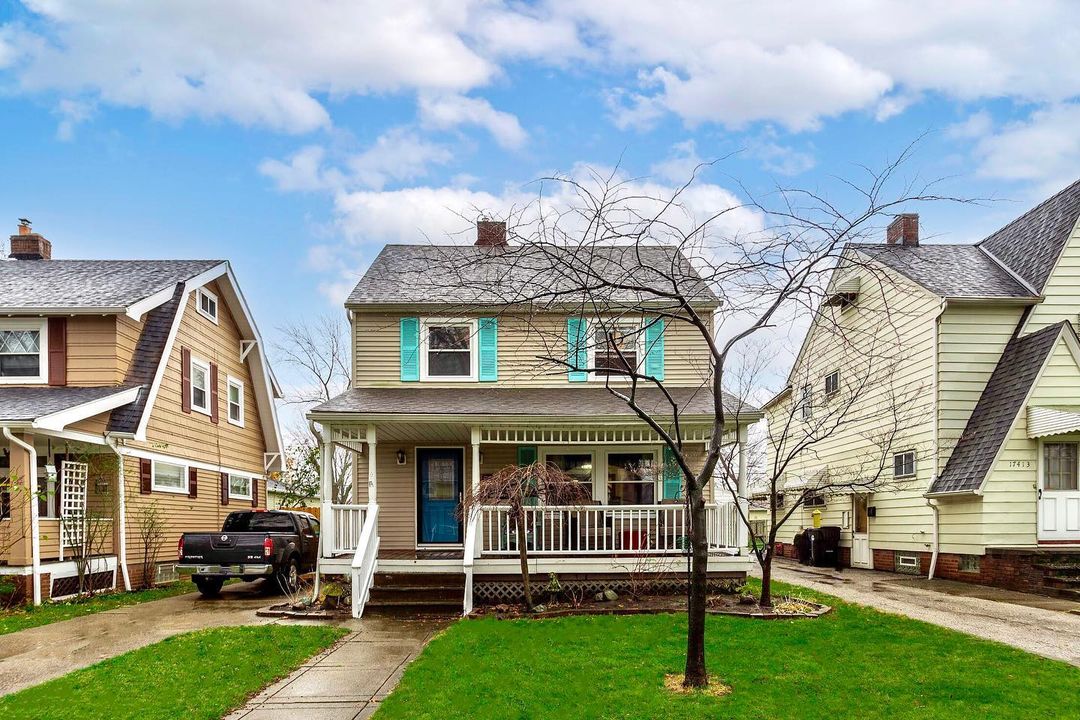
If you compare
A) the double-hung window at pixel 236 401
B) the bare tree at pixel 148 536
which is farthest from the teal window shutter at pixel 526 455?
the double-hung window at pixel 236 401

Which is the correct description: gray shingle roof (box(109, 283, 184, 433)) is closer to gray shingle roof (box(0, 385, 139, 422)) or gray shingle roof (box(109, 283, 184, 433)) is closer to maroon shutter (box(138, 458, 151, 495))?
gray shingle roof (box(0, 385, 139, 422))

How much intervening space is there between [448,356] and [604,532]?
4887 mm

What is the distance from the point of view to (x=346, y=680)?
25.3 feet

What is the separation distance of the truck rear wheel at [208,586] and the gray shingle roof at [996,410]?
43.2 feet

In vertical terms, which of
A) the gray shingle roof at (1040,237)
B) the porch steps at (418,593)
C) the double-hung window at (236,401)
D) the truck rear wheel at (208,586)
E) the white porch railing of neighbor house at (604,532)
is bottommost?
the truck rear wheel at (208,586)

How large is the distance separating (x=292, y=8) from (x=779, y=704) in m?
11.6

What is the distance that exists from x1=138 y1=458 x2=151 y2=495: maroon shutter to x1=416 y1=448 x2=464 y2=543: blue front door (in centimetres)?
549

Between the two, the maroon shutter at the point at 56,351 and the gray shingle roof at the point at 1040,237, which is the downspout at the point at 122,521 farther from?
the gray shingle roof at the point at 1040,237

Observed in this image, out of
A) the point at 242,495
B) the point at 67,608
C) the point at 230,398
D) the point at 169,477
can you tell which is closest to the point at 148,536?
the point at 169,477

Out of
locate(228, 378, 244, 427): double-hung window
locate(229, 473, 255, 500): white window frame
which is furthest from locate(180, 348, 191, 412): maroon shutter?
locate(229, 473, 255, 500): white window frame

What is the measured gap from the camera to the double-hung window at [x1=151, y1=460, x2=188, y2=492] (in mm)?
16672

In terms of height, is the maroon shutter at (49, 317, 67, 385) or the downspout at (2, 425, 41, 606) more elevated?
the maroon shutter at (49, 317, 67, 385)

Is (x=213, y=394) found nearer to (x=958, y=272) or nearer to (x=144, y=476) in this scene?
(x=144, y=476)

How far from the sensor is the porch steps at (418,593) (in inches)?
475
